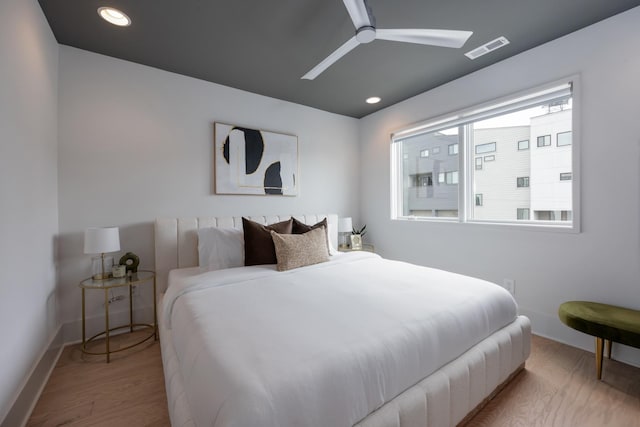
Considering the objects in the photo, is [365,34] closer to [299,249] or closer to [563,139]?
[299,249]

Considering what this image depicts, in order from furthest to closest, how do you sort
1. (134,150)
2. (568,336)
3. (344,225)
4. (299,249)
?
(344,225)
(134,150)
(299,249)
(568,336)

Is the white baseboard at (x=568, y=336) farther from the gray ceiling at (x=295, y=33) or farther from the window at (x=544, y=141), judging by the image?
the gray ceiling at (x=295, y=33)

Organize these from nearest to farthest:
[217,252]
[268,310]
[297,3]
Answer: [268,310] → [297,3] → [217,252]

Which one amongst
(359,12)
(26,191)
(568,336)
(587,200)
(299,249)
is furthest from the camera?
(299,249)

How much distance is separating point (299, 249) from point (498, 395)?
1.64 metres

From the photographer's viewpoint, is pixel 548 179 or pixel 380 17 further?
pixel 548 179

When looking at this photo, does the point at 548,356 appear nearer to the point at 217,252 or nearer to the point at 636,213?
the point at 636,213

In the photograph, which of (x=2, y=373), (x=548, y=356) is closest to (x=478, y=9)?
(x=548, y=356)

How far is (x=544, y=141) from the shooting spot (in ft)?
7.88

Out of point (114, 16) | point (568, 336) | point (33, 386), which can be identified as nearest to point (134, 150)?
point (114, 16)

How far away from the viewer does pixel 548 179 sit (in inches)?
93.7

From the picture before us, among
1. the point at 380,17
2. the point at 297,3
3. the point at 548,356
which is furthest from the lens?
the point at 548,356

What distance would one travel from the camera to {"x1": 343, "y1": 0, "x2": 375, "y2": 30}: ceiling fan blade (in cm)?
144

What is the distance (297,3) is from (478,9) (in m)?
1.22
